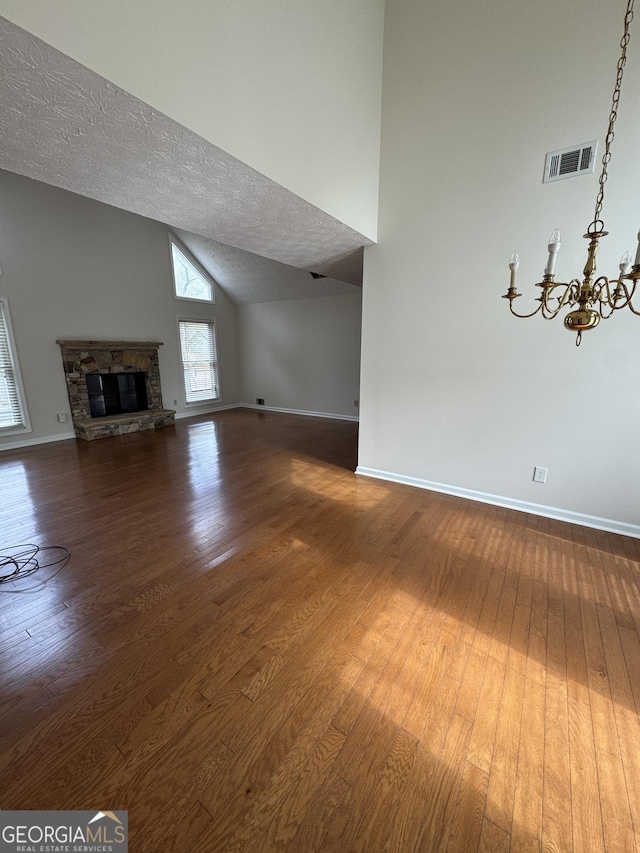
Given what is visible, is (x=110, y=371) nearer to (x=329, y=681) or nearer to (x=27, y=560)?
(x=27, y=560)

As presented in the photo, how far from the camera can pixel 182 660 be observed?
1.59m

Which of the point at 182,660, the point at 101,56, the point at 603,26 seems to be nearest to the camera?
the point at 101,56

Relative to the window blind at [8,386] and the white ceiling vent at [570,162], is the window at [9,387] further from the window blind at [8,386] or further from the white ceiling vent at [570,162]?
the white ceiling vent at [570,162]

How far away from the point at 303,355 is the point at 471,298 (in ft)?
15.8

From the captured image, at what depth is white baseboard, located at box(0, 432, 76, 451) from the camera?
4.89 meters

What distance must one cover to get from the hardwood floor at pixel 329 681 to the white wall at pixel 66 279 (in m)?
3.13

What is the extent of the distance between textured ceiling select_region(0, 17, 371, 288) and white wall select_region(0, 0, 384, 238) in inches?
2.7

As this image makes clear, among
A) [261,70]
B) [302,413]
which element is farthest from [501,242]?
[302,413]

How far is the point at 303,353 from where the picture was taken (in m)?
7.38

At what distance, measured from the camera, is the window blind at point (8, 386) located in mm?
4734

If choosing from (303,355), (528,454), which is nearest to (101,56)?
(528,454)

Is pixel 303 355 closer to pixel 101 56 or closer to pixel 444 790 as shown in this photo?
pixel 101 56

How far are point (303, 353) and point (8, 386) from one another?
5034mm

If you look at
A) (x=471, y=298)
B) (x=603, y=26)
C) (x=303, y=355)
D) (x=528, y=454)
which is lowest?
(x=528, y=454)
